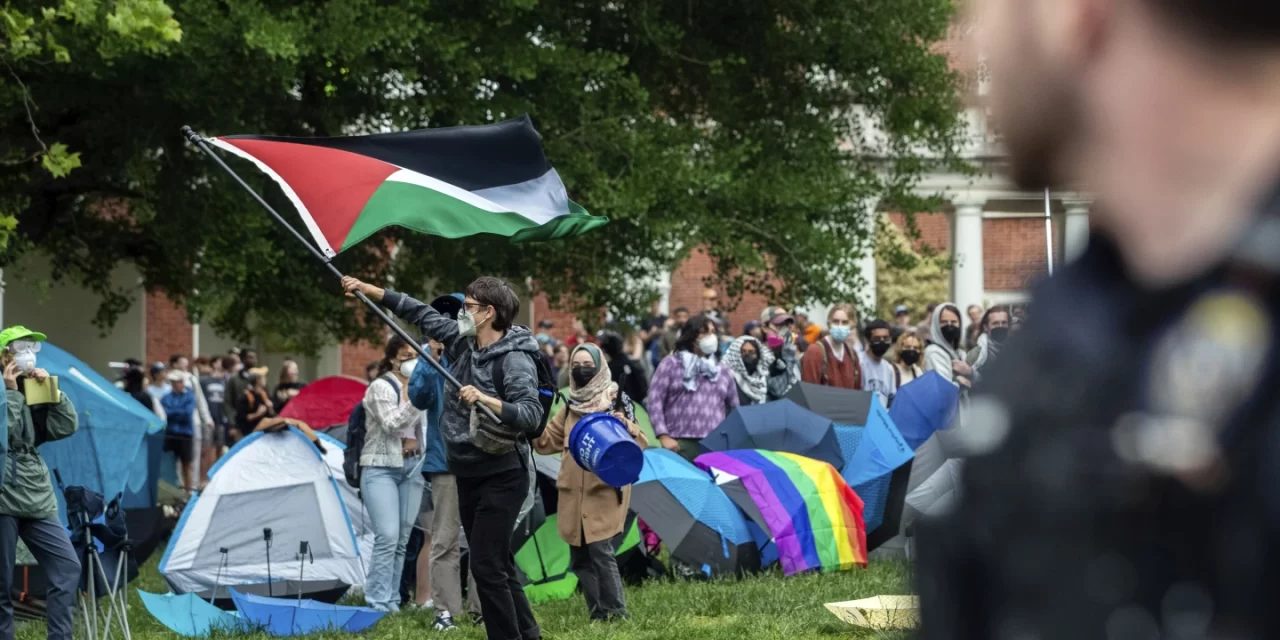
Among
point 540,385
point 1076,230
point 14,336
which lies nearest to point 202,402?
point 14,336

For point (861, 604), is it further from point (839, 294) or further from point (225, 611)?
point (839, 294)

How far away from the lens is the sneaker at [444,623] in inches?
392

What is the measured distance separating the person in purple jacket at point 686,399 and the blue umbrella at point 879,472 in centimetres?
136

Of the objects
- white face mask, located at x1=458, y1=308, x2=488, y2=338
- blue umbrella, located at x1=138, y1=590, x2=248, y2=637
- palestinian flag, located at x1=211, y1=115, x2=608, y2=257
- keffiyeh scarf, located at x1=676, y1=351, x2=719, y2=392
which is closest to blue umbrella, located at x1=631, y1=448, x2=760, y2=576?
keffiyeh scarf, located at x1=676, y1=351, x2=719, y2=392

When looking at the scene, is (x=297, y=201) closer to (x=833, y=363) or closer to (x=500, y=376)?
(x=500, y=376)

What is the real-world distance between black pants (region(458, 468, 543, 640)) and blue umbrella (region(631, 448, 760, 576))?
3568 mm

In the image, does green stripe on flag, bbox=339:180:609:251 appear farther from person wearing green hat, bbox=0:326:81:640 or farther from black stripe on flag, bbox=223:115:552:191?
person wearing green hat, bbox=0:326:81:640

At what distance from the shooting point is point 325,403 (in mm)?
15648

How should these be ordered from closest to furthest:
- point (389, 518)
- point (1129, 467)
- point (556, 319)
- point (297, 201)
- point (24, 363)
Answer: point (1129, 467)
point (24, 363)
point (297, 201)
point (389, 518)
point (556, 319)

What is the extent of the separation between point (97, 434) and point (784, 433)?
17.3 ft

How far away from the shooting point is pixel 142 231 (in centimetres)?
1994

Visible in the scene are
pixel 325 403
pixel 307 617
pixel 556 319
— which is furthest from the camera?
pixel 556 319

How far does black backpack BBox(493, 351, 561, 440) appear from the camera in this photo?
8.24 m

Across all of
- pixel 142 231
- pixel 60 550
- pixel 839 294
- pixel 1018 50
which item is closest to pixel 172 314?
pixel 142 231
